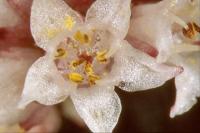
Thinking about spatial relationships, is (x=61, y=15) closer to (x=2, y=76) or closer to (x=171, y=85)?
(x=2, y=76)

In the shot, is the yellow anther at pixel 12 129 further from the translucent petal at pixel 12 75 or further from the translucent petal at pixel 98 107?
the translucent petal at pixel 98 107

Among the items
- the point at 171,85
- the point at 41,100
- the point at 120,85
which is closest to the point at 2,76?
the point at 41,100

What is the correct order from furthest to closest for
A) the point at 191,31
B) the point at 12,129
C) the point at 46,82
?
Result: the point at 12,129
the point at 191,31
the point at 46,82

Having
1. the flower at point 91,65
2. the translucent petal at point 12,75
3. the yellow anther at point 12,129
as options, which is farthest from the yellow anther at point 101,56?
the yellow anther at point 12,129

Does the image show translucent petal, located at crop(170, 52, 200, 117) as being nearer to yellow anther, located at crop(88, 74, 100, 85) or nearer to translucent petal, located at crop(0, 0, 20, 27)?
yellow anther, located at crop(88, 74, 100, 85)

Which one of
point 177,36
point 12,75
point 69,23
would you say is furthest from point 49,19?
point 177,36

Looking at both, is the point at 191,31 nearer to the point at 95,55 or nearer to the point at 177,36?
the point at 177,36

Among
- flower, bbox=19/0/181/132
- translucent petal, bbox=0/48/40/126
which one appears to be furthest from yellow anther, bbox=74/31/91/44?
translucent petal, bbox=0/48/40/126
